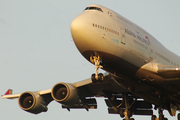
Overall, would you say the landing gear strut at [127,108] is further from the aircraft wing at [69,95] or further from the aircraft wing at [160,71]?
the aircraft wing at [160,71]

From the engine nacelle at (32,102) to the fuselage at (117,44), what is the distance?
852 cm

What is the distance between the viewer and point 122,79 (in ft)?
89.0

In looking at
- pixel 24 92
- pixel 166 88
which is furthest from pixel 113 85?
pixel 24 92

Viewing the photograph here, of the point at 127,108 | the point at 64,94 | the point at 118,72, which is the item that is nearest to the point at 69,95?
the point at 64,94

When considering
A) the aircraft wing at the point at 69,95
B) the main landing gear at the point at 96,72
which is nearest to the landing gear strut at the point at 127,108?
the aircraft wing at the point at 69,95

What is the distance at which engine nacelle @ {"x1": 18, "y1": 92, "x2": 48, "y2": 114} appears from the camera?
1241 inches

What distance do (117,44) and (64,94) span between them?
8798 millimetres

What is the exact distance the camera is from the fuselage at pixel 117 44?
22750mm

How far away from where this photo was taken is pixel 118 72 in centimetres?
2567

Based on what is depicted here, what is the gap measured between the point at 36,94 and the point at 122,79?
8939 mm

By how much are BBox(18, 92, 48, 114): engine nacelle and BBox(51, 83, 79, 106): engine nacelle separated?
2.32 m

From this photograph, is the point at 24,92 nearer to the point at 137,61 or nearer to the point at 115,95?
the point at 115,95

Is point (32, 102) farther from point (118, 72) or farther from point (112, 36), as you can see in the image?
point (112, 36)

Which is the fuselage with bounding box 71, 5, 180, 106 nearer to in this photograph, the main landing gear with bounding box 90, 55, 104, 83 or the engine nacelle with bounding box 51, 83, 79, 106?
the main landing gear with bounding box 90, 55, 104, 83
